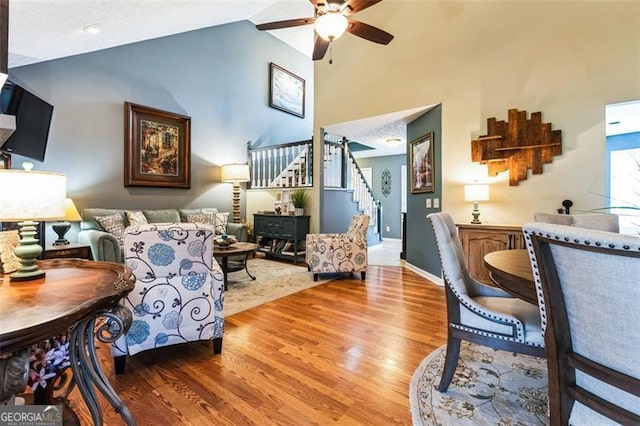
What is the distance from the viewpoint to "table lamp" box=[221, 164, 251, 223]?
558cm

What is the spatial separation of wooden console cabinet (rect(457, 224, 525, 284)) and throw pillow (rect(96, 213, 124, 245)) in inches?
175

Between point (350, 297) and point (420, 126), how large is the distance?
9.20 ft

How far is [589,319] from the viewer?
815 mm

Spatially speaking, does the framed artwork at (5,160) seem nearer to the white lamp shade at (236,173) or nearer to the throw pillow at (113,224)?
the throw pillow at (113,224)

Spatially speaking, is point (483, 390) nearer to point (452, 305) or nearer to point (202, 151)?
point (452, 305)

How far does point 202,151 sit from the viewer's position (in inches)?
224

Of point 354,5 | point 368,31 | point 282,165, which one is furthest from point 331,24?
point 282,165

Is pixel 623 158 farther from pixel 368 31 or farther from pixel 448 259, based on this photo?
pixel 448 259

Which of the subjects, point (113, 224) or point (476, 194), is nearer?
point (476, 194)

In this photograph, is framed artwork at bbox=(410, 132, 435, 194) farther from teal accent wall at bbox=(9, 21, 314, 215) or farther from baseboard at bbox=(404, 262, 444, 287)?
teal accent wall at bbox=(9, 21, 314, 215)

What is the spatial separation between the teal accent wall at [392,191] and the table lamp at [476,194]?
4.39 metres

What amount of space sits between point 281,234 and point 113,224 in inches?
99.1

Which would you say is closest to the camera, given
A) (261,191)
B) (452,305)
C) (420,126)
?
(452,305)

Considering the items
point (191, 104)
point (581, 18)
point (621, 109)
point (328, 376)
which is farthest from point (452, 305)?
point (191, 104)
